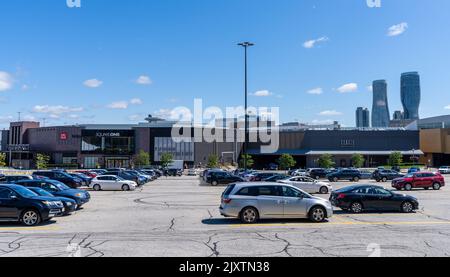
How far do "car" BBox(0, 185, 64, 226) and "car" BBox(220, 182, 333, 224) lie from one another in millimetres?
6515

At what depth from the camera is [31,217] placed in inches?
602

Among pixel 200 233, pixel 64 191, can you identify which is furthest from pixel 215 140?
pixel 200 233

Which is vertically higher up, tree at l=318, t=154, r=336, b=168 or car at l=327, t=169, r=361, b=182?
tree at l=318, t=154, r=336, b=168

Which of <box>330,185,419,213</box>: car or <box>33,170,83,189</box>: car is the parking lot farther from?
<box>33,170,83,189</box>: car

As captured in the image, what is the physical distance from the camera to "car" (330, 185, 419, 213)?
19172mm

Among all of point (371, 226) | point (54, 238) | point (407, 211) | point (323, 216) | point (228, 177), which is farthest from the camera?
point (228, 177)

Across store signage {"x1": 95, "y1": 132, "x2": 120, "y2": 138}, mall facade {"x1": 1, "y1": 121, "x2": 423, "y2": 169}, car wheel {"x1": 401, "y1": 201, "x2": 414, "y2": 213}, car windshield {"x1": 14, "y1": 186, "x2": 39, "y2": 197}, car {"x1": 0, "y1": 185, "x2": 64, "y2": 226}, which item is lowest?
car wheel {"x1": 401, "y1": 201, "x2": 414, "y2": 213}

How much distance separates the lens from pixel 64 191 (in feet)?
67.1

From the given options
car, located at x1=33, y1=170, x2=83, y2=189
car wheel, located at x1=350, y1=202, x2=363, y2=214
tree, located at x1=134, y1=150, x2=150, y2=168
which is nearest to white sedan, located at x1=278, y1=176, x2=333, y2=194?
car wheel, located at x1=350, y1=202, x2=363, y2=214

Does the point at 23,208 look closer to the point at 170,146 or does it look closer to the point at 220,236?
the point at 220,236

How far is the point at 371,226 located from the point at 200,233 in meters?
6.18

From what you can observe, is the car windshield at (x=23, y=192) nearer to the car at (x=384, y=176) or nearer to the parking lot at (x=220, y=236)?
the parking lot at (x=220, y=236)

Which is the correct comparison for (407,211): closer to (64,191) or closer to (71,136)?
(64,191)
